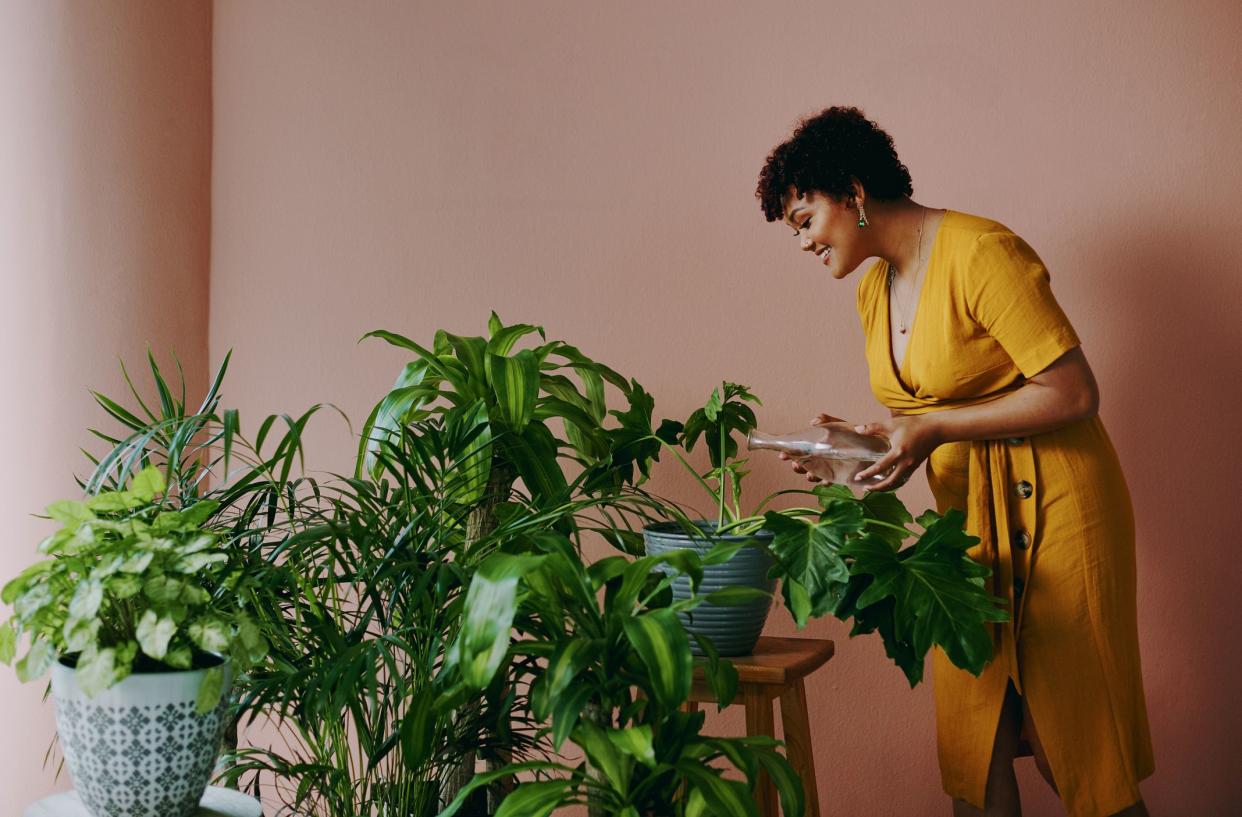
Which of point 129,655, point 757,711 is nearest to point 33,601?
point 129,655

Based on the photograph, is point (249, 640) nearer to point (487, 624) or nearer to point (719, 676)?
point (487, 624)

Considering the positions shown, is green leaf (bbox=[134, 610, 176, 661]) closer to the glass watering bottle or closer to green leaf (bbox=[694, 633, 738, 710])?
green leaf (bbox=[694, 633, 738, 710])

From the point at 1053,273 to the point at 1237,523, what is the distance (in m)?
0.60

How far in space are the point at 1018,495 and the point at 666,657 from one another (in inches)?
31.8

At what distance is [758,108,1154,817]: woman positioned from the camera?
6.02ft

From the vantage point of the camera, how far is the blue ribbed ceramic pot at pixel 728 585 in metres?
1.84

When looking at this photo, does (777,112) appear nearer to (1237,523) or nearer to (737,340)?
(737,340)

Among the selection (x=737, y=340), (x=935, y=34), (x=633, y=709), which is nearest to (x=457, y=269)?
(x=737, y=340)

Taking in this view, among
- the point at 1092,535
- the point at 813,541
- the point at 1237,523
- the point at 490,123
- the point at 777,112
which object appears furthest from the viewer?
the point at 490,123

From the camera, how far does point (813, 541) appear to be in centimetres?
171

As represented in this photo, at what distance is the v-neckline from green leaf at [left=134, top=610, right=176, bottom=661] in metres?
1.27

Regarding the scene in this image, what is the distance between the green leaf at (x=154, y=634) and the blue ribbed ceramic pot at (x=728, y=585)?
0.79m

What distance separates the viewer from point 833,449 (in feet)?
6.19

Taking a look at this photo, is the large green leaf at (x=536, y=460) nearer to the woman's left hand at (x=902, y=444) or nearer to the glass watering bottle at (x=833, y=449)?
the glass watering bottle at (x=833, y=449)
